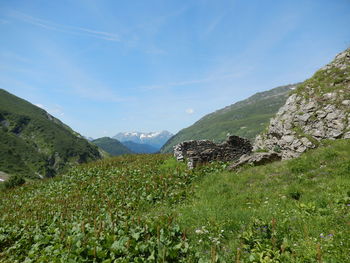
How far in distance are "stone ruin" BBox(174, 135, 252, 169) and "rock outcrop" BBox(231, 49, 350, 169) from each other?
1530 millimetres

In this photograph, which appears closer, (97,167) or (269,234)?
(269,234)

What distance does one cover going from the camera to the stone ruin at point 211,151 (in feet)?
65.0

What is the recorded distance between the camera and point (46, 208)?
15297 mm

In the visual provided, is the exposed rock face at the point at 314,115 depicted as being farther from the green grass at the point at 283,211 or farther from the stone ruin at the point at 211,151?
the green grass at the point at 283,211

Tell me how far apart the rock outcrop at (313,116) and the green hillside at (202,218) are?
1.47 meters

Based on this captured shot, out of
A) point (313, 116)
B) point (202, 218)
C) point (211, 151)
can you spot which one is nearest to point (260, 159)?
point (211, 151)

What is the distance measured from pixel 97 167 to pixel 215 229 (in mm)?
20856

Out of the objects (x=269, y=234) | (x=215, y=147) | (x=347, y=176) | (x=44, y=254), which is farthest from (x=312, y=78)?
(x=44, y=254)

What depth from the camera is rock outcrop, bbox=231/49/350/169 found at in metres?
15.3

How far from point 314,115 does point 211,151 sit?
8.77 m

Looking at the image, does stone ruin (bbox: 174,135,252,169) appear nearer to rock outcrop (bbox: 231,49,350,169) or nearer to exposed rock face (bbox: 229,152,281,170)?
rock outcrop (bbox: 231,49,350,169)

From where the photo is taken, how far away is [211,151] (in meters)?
20.6

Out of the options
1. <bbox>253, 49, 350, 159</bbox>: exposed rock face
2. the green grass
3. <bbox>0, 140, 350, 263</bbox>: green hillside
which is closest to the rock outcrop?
<bbox>253, 49, 350, 159</bbox>: exposed rock face

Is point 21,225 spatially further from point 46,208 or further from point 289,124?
point 289,124
